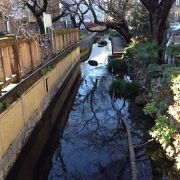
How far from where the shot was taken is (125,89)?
50.0 ft

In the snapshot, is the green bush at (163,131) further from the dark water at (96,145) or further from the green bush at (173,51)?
the green bush at (173,51)

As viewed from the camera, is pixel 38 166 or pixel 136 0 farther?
pixel 136 0

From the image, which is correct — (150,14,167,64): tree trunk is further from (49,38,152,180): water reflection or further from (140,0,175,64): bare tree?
(49,38,152,180): water reflection

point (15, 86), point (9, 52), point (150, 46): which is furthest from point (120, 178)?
point (150, 46)

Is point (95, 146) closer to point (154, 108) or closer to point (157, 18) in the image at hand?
point (154, 108)

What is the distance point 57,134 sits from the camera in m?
11.6

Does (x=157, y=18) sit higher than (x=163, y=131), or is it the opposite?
(x=157, y=18)

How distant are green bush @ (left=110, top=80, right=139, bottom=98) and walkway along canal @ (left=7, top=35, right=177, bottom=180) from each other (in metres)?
0.50

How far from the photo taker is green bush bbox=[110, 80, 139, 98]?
15.1 meters

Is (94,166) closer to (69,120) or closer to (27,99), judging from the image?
(27,99)

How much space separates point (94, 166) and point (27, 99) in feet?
9.92

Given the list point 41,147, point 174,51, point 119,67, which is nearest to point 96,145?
point 41,147

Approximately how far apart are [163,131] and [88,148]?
249 cm

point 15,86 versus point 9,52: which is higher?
point 9,52
